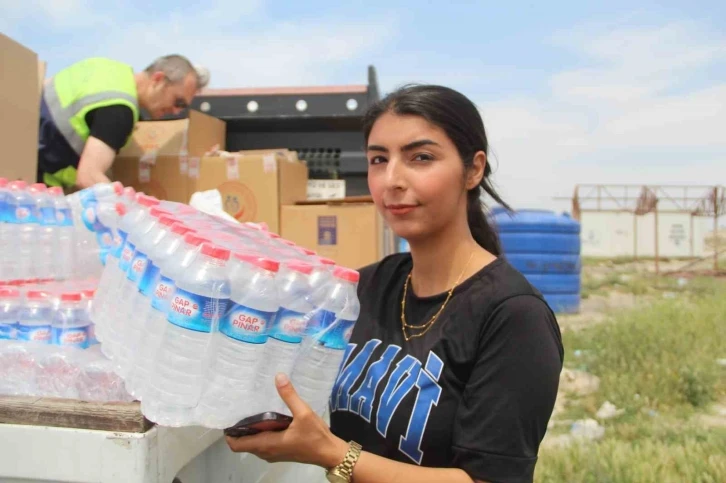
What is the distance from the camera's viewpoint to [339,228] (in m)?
3.82

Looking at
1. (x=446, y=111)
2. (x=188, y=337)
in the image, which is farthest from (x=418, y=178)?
(x=188, y=337)

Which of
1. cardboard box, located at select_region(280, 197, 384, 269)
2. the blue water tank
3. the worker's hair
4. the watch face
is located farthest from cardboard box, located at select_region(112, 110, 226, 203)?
the blue water tank

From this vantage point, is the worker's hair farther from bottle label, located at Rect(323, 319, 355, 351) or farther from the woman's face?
bottle label, located at Rect(323, 319, 355, 351)

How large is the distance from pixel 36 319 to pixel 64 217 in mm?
884

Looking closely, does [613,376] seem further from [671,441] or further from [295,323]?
[295,323]

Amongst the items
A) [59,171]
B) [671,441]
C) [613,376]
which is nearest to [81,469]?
[59,171]

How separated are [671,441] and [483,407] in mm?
3641

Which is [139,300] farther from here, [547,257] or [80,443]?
[547,257]

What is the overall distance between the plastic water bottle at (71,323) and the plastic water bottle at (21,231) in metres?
0.69

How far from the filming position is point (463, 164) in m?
1.88

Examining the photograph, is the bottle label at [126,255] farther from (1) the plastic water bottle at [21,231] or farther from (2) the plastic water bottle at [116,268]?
(1) the plastic water bottle at [21,231]

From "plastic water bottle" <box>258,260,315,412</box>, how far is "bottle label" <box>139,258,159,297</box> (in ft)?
1.09

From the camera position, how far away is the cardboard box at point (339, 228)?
3.79 meters

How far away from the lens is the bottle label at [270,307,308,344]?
165cm
